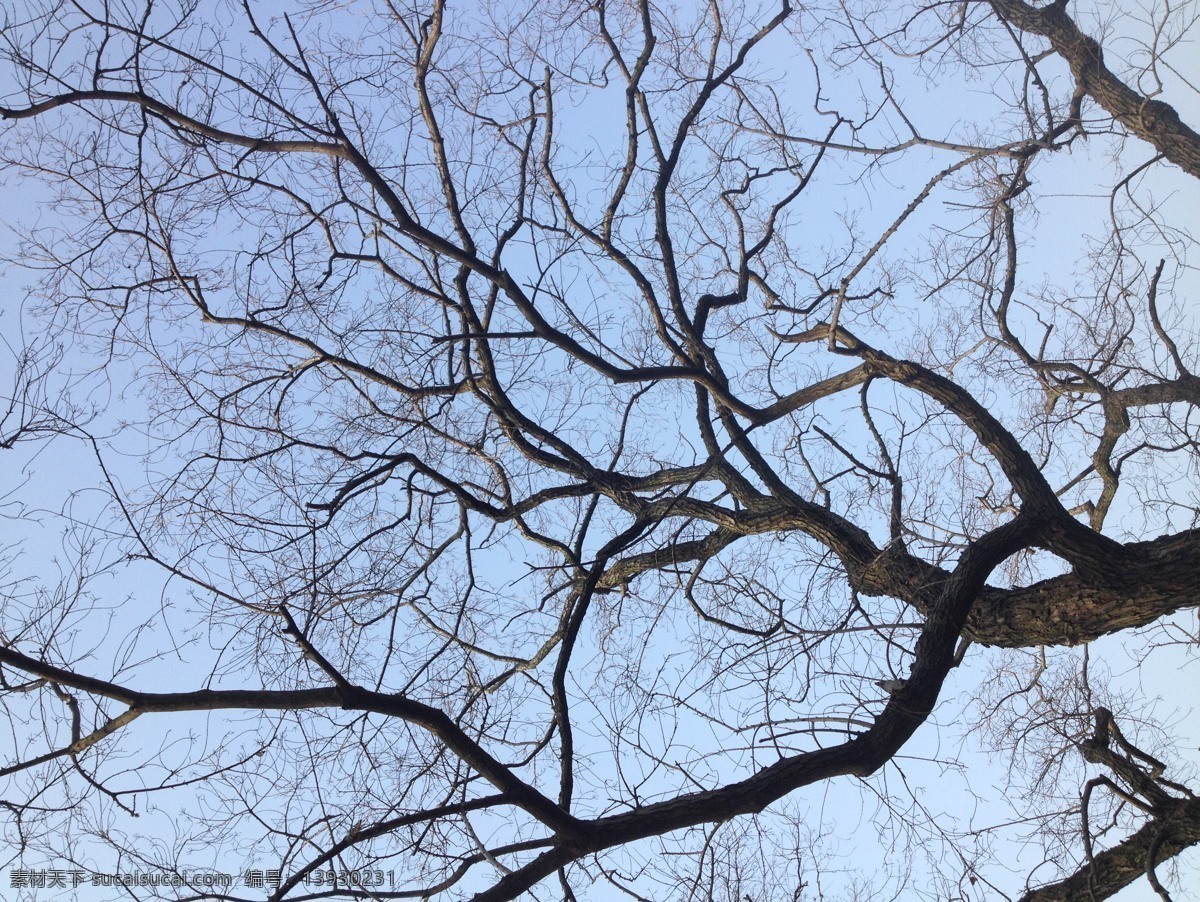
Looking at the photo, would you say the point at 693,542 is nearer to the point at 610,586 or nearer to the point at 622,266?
the point at 610,586

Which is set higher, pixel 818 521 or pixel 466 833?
pixel 818 521

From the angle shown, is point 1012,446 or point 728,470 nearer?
point 1012,446

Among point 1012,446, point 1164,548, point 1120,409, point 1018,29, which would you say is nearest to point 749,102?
point 1018,29

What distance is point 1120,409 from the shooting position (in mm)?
5922

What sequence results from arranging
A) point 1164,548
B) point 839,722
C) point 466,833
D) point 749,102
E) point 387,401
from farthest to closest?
point 749,102, point 387,401, point 1164,548, point 839,722, point 466,833

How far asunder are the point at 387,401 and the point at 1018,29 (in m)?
5.00

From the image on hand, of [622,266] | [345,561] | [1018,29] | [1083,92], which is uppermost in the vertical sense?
[1018,29]

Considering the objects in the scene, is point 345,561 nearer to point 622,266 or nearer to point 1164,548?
point 622,266

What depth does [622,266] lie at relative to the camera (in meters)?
5.62

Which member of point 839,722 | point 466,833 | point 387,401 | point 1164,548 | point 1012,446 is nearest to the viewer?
point 466,833

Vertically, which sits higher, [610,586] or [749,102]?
[749,102]

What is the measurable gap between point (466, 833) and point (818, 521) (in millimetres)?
2674

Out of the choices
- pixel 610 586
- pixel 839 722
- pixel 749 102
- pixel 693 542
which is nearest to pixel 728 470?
pixel 693 542

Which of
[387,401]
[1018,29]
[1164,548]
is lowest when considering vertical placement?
[1164,548]
